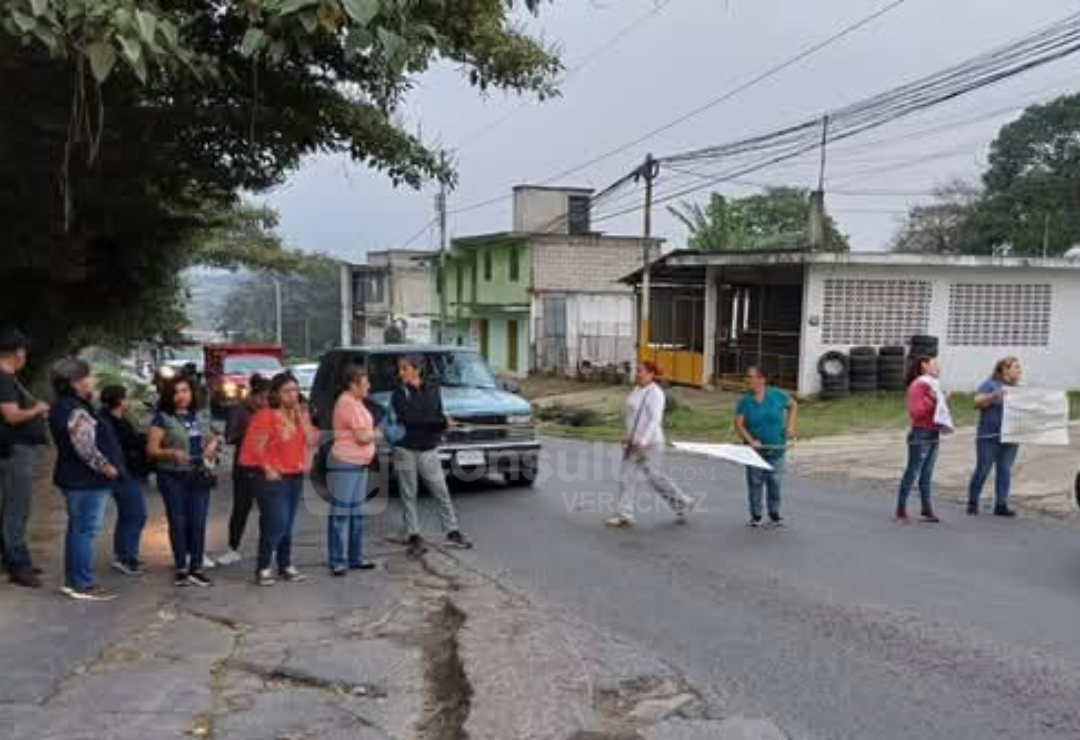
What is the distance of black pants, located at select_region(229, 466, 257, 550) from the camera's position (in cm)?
874

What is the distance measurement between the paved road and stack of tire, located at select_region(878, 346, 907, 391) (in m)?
14.5

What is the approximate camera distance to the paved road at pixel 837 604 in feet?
17.5

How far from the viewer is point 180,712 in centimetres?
516

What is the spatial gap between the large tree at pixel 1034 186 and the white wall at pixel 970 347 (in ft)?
73.0

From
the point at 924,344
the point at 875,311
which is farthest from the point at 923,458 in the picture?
the point at 875,311

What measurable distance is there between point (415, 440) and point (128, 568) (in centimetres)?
249

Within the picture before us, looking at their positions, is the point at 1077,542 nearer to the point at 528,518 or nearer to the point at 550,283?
the point at 528,518

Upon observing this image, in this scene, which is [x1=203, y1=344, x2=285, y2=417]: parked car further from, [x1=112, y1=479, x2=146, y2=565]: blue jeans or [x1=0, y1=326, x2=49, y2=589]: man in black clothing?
[x1=0, y1=326, x2=49, y2=589]: man in black clothing

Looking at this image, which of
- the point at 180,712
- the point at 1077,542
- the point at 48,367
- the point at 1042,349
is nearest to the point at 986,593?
the point at 1077,542

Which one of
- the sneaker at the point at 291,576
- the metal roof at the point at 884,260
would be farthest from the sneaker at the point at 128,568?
the metal roof at the point at 884,260

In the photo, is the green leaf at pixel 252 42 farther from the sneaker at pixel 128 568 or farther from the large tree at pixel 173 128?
the sneaker at pixel 128 568

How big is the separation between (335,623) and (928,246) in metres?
55.3

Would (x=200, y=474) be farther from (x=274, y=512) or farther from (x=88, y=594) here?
(x=88, y=594)

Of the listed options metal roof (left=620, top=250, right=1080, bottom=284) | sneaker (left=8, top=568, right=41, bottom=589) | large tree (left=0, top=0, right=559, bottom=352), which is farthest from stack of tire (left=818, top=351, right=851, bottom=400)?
sneaker (left=8, top=568, right=41, bottom=589)
